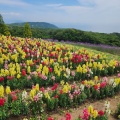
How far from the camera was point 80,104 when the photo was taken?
29.5ft

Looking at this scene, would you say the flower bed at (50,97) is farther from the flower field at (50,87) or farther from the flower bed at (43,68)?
the flower bed at (43,68)

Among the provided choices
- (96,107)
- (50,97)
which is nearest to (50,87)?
(50,97)

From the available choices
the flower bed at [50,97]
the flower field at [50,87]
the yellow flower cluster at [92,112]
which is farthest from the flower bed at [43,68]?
the yellow flower cluster at [92,112]

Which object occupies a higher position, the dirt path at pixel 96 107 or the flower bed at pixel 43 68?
the flower bed at pixel 43 68

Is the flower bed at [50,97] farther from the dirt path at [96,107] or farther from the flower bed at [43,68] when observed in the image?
the flower bed at [43,68]

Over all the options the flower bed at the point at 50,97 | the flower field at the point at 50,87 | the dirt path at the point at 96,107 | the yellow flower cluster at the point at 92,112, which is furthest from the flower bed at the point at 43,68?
the yellow flower cluster at the point at 92,112

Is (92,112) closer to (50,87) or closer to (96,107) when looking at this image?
(96,107)

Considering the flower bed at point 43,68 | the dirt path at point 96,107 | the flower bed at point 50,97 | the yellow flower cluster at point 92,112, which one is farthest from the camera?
the flower bed at point 43,68

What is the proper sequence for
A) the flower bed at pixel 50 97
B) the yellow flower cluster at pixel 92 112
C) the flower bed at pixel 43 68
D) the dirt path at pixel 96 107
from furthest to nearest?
the flower bed at pixel 43 68, the dirt path at pixel 96 107, the flower bed at pixel 50 97, the yellow flower cluster at pixel 92 112

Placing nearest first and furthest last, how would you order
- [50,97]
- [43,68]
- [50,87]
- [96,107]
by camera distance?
1. [50,97]
2. [96,107]
3. [50,87]
4. [43,68]

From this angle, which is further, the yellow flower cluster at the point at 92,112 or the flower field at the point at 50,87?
the flower field at the point at 50,87

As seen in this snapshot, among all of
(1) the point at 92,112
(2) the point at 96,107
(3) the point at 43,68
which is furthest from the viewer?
(3) the point at 43,68

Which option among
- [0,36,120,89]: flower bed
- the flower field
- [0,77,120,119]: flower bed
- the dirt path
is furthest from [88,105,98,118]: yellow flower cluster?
[0,36,120,89]: flower bed

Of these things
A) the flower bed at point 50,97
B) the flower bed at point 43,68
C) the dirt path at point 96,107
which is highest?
the flower bed at point 43,68
